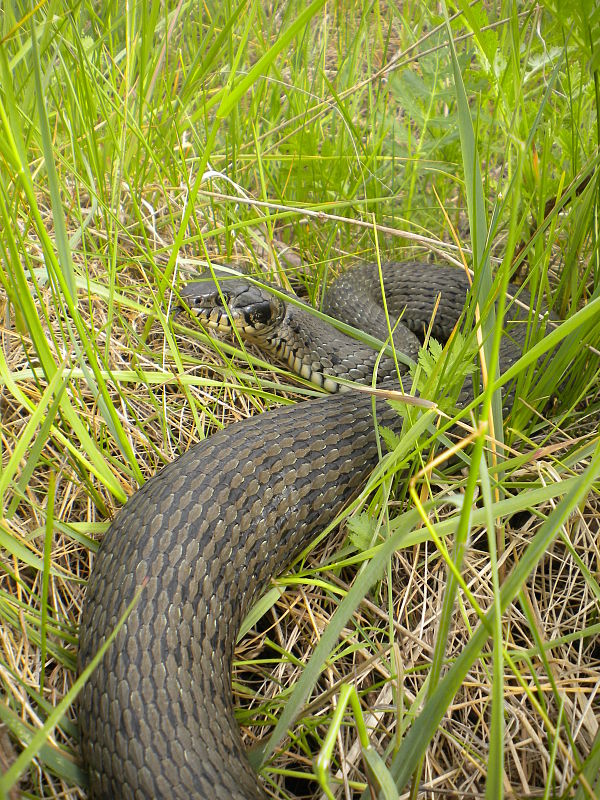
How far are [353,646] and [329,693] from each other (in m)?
0.20

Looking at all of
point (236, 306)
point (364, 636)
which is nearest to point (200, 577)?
point (364, 636)

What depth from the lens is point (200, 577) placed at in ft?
6.93

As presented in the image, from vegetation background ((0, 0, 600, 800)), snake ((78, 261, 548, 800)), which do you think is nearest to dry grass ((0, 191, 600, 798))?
vegetation background ((0, 0, 600, 800))

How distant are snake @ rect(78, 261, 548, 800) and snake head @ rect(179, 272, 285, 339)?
93 millimetres

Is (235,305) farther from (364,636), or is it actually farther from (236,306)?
(364,636)

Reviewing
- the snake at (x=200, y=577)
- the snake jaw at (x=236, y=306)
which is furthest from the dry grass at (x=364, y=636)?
the snake jaw at (x=236, y=306)

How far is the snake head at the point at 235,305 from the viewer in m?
3.58

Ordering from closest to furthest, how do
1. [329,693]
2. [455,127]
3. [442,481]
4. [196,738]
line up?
[196,738]
[329,693]
[442,481]
[455,127]

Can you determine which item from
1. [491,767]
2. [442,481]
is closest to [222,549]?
[442,481]

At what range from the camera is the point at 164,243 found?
3537 mm

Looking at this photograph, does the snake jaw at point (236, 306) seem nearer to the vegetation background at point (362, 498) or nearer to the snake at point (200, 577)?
the snake at point (200, 577)

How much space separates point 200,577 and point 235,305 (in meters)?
1.94

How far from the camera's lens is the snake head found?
3584mm

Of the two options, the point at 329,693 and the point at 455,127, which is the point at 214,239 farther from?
the point at 329,693
